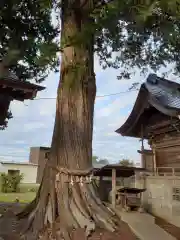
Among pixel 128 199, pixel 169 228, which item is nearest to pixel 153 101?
pixel 128 199

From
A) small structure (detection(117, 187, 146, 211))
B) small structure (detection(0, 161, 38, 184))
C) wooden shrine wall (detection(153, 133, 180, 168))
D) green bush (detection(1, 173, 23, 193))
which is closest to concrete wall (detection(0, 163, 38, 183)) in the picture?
small structure (detection(0, 161, 38, 184))

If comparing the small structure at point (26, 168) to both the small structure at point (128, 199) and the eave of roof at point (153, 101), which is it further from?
the small structure at point (128, 199)

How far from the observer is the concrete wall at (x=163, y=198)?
9.98 m

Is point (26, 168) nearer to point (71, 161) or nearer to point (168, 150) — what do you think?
point (168, 150)

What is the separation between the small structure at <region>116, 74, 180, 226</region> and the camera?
10438 mm

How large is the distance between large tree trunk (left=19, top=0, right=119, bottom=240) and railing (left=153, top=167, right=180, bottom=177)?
579 cm

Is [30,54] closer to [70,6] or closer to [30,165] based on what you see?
[70,6]

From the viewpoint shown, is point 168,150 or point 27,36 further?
point 168,150

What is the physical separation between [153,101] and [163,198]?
3.89 m

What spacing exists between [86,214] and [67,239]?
2.00ft

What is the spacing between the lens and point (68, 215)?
550cm

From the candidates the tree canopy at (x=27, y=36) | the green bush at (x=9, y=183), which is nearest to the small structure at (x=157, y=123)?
the tree canopy at (x=27, y=36)

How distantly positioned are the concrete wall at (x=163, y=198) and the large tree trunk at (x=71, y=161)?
501cm

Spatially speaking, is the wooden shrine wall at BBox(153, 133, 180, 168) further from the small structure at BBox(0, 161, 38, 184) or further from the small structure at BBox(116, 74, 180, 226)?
the small structure at BBox(0, 161, 38, 184)
